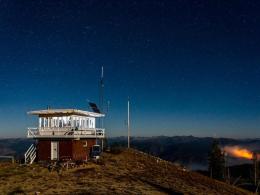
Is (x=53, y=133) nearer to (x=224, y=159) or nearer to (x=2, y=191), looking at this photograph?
→ (x=2, y=191)

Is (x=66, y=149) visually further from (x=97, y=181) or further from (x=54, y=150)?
(x=97, y=181)

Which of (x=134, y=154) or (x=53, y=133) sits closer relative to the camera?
(x=53, y=133)

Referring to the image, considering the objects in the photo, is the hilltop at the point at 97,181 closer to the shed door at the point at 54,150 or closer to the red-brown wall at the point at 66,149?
the red-brown wall at the point at 66,149

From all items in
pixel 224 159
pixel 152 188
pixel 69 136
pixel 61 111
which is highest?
pixel 61 111

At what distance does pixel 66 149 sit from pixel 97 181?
10485mm

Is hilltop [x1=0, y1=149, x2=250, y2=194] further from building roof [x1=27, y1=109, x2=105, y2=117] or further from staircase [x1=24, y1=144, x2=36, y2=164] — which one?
building roof [x1=27, y1=109, x2=105, y2=117]

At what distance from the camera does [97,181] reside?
111 feet

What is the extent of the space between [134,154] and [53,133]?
18.8 meters

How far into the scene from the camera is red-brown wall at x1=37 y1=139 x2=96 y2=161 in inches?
1686

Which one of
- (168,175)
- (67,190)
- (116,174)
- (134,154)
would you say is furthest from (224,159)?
(67,190)

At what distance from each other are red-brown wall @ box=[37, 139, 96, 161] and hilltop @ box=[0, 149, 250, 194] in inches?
96.7

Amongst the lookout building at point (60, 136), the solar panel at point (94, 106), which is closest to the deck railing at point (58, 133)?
the lookout building at point (60, 136)

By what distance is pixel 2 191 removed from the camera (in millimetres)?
29391

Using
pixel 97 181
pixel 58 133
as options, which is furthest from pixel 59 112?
pixel 97 181
